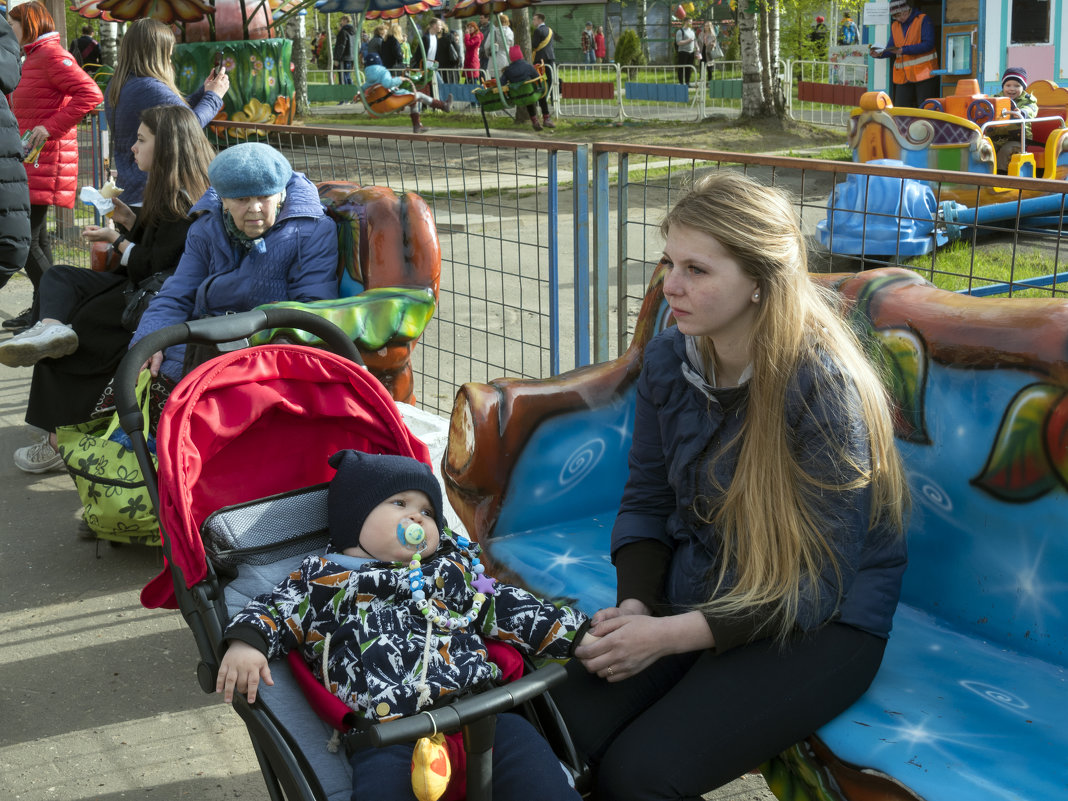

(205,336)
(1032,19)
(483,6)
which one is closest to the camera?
(205,336)

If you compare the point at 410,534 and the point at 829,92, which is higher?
the point at 829,92

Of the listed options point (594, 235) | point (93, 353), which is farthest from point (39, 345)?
point (594, 235)

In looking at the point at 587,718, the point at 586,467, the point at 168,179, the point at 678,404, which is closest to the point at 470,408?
the point at 586,467

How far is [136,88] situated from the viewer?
5629mm

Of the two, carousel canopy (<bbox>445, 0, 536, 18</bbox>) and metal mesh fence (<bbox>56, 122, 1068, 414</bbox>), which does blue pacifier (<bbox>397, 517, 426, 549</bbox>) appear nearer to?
metal mesh fence (<bbox>56, 122, 1068, 414</bbox>)

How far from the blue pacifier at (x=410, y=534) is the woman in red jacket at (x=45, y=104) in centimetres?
562

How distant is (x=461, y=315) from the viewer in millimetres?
7609

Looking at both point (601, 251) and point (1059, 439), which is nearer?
point (1059, 439)

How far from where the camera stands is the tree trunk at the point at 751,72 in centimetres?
1853

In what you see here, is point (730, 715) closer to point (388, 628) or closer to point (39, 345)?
point (388, 628)

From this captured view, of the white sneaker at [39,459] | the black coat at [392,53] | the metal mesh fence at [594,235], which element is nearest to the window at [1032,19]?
the metal mesh fence at [594,235]

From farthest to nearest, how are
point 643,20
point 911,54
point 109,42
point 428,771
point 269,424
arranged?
1. point 643,20
2. point 109,42
3. point 911,54
4. point 269,424
5. point 428,771

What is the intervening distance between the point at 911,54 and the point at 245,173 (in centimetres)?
1435

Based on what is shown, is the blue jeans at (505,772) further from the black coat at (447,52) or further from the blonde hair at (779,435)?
the black coat at (447,52)
